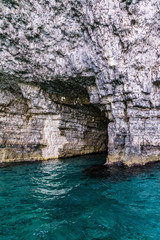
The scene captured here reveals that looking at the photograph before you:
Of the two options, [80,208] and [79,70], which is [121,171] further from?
[79,70]

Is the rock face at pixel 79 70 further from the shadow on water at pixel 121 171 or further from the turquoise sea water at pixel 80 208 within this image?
the turquoise sea water at pixel 80 208

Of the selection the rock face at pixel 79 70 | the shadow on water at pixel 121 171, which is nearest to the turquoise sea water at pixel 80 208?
the shadow on water at pixel 121 171

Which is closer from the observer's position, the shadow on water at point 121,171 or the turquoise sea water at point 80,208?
the turquoise sea water at point 80,208

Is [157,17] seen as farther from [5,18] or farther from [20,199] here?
[20,199]

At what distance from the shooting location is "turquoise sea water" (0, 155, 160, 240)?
14.6 feet

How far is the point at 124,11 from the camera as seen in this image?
8984mm

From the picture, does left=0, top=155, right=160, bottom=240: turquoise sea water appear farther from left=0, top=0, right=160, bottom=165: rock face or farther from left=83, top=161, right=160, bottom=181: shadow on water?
left=0, top=0, right=160, bottom=165: rock face

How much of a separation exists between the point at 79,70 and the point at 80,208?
7483 millimetres

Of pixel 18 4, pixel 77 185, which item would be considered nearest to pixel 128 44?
pixel 18 4

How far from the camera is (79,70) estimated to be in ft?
35.0

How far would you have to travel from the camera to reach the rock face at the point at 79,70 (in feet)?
29.9

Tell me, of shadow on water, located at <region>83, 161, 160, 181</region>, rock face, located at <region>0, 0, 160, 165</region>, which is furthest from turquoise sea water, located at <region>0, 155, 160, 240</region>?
rock face, located at <region>0, 0, 160, 165</region>

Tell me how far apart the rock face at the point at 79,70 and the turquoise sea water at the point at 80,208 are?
336cm

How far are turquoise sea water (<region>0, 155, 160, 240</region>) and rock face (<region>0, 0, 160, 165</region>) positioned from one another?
3.36 m
